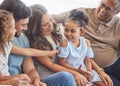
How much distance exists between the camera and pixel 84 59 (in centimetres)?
173

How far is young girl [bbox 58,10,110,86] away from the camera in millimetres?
1622

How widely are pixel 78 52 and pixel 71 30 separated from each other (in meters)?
0.14

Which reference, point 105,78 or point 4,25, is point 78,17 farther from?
point 4,25

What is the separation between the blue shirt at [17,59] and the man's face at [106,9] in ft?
1.91

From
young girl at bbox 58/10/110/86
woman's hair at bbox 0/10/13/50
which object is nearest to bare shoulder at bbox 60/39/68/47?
young girl at bbox 58/10/110/86

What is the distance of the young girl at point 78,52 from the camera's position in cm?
162

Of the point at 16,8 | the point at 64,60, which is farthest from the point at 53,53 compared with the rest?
the point at 16,8

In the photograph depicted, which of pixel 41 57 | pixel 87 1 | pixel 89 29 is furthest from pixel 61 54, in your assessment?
pixel 87 1

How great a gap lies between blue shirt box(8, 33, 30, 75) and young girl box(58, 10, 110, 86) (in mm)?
217

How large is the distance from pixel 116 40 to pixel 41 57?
586 millimetres

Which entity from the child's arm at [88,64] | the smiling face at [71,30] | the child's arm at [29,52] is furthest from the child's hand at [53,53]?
the child's arm at [88,64]

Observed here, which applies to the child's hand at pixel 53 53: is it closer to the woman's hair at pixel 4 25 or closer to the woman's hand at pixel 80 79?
the woman's hand at pixel 80 79

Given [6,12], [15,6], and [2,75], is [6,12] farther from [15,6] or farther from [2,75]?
[2,75]

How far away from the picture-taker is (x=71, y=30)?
5.34 feet
